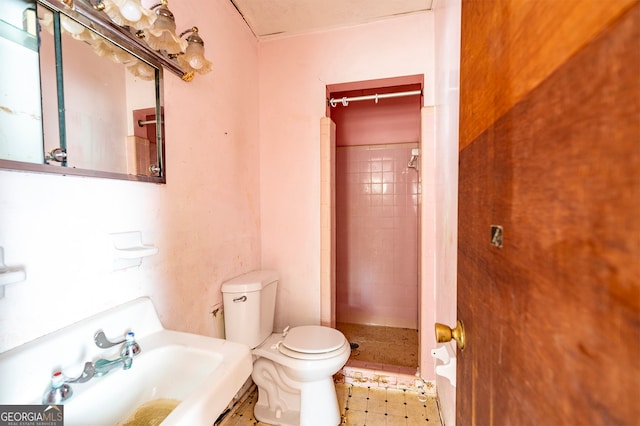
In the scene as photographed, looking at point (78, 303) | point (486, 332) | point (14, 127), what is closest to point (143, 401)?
point (78, 303)

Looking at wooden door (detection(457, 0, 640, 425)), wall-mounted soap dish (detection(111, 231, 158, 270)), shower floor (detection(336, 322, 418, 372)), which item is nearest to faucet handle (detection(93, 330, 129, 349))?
wall-mounted soap dish (detection(111, 231, 158, 270))

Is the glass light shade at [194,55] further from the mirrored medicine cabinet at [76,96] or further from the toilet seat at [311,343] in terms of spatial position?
the toilet seat at [311,343]

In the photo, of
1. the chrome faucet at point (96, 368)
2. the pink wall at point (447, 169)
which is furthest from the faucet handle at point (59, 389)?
the pink wall at point (447, 169)

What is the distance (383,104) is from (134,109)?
205cm

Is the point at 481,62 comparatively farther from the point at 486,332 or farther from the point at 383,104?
the point at 383,104

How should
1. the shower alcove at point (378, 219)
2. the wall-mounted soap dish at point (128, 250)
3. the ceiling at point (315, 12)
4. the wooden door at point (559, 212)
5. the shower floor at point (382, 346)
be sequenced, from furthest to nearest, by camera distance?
1. the shower alcove at point (378, 219)
2. the shower floor at point (382, 346)
3. the ceiling at point (315, 12)
4. the wall-mounted soap dish at point (128, 250)
5. the wooden door at point (559, 212)

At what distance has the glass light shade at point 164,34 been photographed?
2.90ft

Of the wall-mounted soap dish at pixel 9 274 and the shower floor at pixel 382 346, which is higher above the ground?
the wall-mounted soap dish at pixel 9 274

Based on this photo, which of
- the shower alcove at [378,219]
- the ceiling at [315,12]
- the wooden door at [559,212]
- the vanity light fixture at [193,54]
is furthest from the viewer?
the shower alcove at [378,219]

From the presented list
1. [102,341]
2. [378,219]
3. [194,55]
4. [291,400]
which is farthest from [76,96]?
[378,219]

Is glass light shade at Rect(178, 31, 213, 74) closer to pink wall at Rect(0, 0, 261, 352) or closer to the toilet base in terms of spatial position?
pink wall at Rect(0, 0, 261, 352)

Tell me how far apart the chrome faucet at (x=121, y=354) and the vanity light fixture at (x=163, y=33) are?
0.97 metres

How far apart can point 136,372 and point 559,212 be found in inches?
41.5

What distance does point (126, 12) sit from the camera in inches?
30.4
